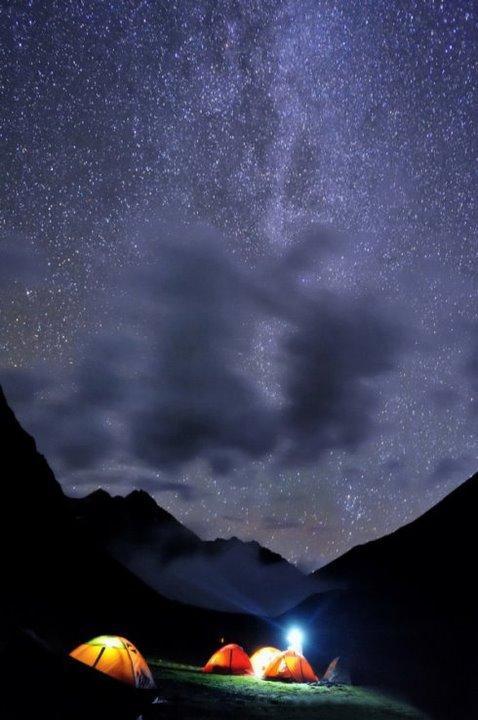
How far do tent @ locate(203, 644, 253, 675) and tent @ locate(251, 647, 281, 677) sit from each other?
400mm

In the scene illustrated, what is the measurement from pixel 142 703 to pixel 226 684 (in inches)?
643

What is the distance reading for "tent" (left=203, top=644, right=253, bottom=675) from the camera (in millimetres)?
27266

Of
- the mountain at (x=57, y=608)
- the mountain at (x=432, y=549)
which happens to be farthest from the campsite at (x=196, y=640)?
the mountain at (x=432, y=549)

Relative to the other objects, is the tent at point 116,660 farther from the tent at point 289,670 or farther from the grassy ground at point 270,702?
the tent at point 289,670

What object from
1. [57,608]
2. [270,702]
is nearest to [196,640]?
[57,608]

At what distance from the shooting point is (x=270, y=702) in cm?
1681

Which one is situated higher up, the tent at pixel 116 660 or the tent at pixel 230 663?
the tent at pixel 116 660

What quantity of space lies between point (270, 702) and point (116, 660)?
18.4ft

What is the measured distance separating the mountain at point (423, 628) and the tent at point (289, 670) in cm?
452

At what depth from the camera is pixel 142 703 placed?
774 cm

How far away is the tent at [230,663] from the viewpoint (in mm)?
27266

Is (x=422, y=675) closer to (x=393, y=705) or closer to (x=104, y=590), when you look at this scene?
(x=393, y=705)

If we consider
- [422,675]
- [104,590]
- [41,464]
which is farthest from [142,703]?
[104,590]

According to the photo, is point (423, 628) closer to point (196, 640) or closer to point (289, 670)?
point (289, 670)
